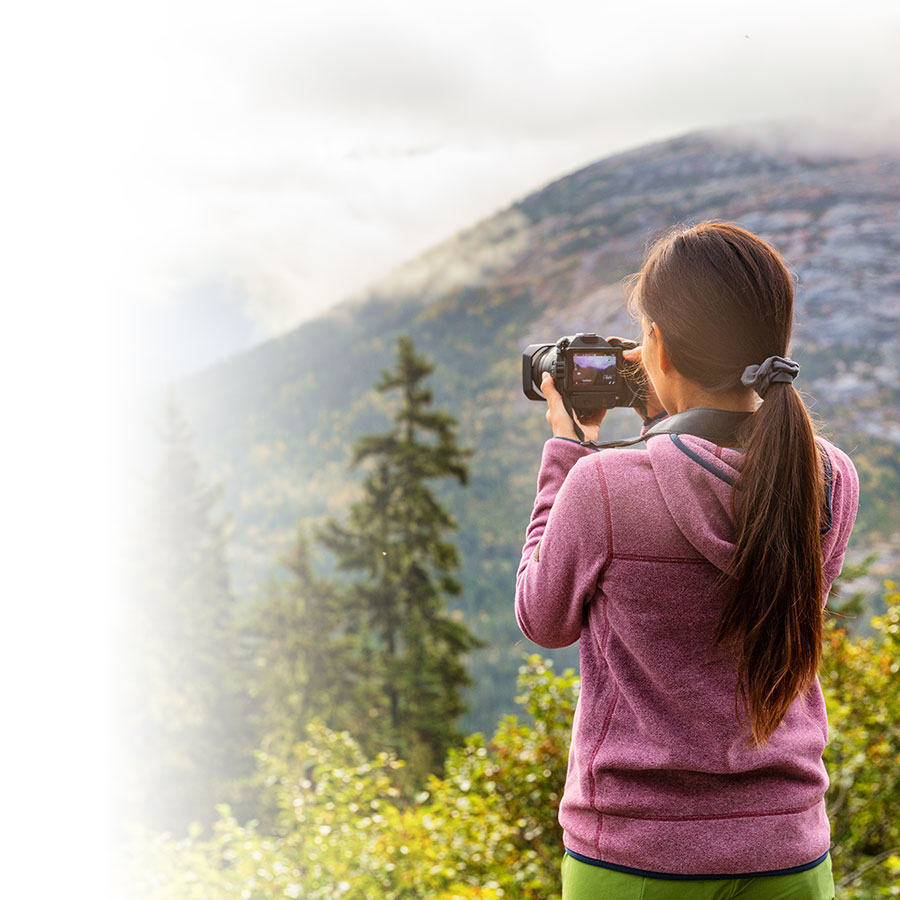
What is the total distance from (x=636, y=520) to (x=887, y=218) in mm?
63241

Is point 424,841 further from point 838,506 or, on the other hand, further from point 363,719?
point 363,719

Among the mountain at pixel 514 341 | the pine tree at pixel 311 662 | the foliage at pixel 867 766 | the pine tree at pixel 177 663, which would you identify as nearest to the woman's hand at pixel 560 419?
the foliage at pixel 867 766

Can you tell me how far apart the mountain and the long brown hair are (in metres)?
22.0

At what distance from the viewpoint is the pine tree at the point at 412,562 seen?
40.1 ft

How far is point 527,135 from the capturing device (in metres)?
110

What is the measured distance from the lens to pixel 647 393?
43.5 inches

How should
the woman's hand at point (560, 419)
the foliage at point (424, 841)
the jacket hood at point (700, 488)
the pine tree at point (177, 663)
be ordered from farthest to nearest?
the pine tree at point (177, 663) < the foliage at point (424, 841) < the woman's hand at point (560, 419) < the jacket hood at point (700, 488)

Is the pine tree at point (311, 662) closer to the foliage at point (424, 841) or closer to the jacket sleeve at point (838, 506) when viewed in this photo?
the foliage at point (424, 841)

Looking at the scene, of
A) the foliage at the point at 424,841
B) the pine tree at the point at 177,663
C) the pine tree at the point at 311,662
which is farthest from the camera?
the pine tree at the point at 177,663

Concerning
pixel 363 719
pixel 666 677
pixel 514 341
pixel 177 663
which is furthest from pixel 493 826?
pixel 514 341

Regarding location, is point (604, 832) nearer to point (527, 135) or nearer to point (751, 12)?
point (751, 12)

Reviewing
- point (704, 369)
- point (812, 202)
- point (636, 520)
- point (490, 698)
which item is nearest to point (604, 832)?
point (636, 520)

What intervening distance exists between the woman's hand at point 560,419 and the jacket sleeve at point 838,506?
0.29 metres

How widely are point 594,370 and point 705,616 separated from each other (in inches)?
16.1
